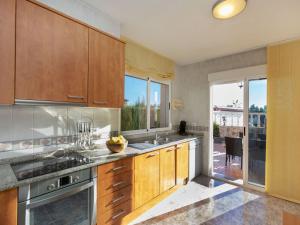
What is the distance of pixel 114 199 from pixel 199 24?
89.5 inches

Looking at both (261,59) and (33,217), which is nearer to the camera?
(33,217)

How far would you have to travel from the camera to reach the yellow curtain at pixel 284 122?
7.91 ft

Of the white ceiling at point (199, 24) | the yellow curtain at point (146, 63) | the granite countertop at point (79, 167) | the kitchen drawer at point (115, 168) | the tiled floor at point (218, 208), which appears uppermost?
the white ceiling at point (199, 24)

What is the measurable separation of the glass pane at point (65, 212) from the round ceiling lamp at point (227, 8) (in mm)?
2196

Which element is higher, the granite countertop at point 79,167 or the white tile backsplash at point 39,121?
the white tile backsplash at point 39,121

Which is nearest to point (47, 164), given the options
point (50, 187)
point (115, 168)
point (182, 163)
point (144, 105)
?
point (50, 187)

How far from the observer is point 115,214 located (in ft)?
5.71

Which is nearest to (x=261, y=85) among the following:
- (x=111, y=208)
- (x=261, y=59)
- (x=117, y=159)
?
(x=261, y=59)

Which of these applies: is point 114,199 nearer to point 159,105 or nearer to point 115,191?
point 115,191

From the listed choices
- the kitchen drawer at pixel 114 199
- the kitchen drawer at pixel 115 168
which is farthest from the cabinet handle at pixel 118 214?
the kitchen drawer at pixel 115 168

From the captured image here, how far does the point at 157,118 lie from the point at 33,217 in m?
2.45

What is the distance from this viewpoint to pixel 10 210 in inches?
41.5

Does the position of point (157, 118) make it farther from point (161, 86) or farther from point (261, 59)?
point (261, 59)

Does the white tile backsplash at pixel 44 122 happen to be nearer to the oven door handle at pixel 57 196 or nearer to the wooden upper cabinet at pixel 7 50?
the wooden upper cabinet at pixel 7 50
